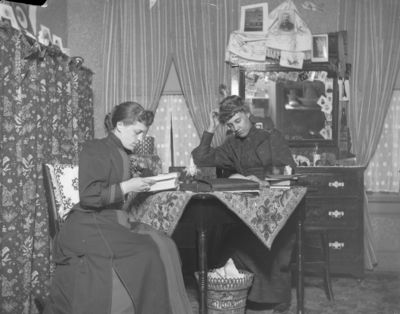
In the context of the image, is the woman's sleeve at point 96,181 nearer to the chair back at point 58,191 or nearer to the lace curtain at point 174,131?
the chair back at point 58,191

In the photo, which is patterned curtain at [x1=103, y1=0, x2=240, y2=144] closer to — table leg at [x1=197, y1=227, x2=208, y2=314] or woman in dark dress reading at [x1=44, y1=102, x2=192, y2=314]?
table leg at [x1=197, y1=227, x2=208, y2=314]

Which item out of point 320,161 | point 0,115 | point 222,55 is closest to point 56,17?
point 222,55

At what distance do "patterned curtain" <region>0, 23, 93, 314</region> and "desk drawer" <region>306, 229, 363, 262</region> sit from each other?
104 inches

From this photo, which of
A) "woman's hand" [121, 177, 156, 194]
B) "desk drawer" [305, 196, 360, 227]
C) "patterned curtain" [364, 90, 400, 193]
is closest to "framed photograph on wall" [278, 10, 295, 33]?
"patterned curtain" [364, 90, 400, 193]

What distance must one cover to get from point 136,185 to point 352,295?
252cm

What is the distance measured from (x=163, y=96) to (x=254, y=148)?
1.83 metres

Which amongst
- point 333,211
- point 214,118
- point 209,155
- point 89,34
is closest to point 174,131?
point 209,155

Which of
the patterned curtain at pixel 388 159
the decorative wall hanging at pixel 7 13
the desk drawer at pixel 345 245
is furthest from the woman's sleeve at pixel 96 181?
the patterned curtain at pixel 388 159

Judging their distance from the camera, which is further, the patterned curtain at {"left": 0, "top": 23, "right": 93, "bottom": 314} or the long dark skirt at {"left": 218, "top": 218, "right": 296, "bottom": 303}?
the long dark skirt at {"left": 218, "top": 218, "right": 296, "bottom": 303}

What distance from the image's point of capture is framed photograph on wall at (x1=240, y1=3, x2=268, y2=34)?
17.6 ft

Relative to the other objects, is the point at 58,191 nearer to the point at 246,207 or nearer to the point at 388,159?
the point at 246,207

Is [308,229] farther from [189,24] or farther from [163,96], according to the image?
[189,24]

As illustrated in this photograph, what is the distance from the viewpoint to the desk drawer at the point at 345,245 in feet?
15.6

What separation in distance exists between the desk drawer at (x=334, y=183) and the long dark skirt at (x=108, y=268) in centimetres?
240
